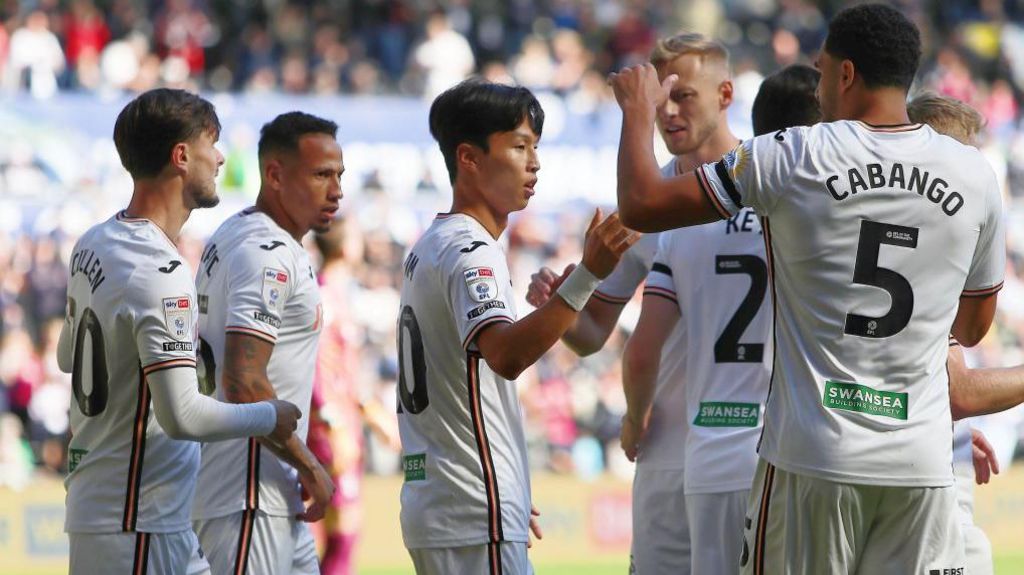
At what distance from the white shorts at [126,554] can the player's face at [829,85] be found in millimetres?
2591

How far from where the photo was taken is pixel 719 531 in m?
5.76

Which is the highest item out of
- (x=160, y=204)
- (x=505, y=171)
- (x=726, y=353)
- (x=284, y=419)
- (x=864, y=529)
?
(x=505, y=171)

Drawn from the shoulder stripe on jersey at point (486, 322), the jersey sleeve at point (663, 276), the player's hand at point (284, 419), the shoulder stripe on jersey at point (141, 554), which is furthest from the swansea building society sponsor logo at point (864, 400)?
the shoulder stripe on jersey at point (141, 554)

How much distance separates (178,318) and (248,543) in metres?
1.18

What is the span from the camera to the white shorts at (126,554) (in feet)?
16.3

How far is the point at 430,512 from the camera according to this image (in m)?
4.93

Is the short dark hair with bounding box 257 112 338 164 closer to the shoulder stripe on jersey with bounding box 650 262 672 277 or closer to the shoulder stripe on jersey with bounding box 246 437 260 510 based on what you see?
the shoulder stripe on jersey with bounding box 246 437 260 510

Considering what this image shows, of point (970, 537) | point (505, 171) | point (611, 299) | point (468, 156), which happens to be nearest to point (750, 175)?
point (505, 171)

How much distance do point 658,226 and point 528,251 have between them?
579 inches

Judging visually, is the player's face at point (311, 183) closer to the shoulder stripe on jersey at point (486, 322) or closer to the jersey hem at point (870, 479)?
the shoulder stripe on jersey at point (486, 322)

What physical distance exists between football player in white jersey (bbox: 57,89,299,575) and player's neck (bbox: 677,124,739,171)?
2.14 m

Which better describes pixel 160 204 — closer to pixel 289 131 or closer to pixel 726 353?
pixel 289 131

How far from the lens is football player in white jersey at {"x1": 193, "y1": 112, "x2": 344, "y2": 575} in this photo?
5.52 m

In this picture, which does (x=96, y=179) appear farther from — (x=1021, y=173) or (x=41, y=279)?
(x=1021, y=173)
